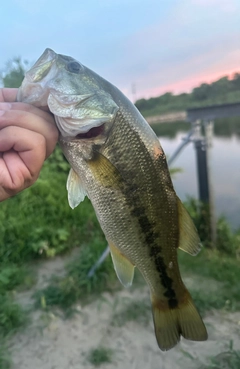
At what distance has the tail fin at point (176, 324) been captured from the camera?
5.23 ft

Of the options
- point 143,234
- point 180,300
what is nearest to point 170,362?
point 180,300

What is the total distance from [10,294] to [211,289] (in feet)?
7.60

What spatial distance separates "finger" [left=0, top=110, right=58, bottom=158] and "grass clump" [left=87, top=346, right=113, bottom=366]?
7.36 feet

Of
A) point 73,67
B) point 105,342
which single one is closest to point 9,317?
point 105,342

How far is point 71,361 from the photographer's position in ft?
9.46

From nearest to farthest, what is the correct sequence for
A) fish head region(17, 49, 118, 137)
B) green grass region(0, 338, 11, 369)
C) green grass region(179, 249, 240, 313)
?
1. fish head region(17, 49, 118, 137)
2. green grass region(0, 338, 11, 369)
3. green grass region(179, 249, 240, 313)

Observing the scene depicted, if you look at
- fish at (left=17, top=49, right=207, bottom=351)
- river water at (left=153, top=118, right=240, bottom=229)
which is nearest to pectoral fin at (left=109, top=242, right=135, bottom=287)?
fish at (left=17, top=49, right=207, bottom=351)

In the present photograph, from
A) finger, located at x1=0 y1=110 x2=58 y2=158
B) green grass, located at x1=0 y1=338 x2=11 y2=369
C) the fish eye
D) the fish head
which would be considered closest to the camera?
finger, located at x1=0 y1=110 x2=58 y2=158

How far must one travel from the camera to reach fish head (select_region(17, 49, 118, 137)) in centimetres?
144

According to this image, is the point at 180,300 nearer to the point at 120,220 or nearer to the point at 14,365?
the point at 120,220

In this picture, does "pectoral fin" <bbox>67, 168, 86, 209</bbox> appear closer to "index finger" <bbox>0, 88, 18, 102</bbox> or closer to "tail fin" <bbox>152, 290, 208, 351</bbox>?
"index finger" <bbox>0, 88, 18, 102</bbox>

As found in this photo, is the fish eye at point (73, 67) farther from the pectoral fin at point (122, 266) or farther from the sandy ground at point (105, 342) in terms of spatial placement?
the sandy ground at point (105, 342)

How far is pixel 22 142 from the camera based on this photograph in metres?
1.35

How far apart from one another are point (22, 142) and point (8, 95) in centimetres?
34
